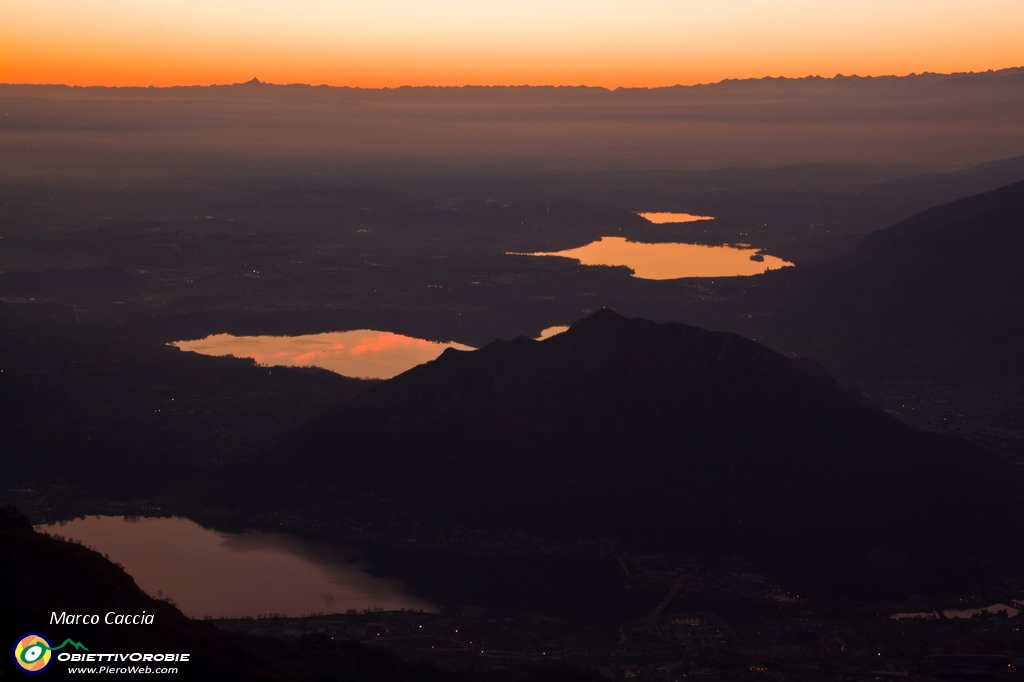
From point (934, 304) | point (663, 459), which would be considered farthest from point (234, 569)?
point (934, 304)


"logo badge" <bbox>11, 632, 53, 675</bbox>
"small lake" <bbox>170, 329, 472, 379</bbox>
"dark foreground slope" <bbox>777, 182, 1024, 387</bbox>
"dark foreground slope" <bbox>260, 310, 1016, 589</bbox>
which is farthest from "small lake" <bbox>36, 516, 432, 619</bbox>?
"dark foreground slope" <bbox>777, 182, 1024, 387</bbox>

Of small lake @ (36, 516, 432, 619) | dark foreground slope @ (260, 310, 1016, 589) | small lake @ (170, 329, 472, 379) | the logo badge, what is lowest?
small lake @ (170, 329, 472, 379)

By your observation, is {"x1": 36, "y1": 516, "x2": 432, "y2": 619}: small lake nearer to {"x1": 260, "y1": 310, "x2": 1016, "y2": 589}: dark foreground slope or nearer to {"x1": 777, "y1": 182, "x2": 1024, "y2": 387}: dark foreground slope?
{"x1": 260, "y1": 310, "x2": 1016, "y2": 589}: dark foreground slope

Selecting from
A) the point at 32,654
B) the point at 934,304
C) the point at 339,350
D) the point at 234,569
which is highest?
the point at 32,654

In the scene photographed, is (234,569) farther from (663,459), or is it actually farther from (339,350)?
(339,350)

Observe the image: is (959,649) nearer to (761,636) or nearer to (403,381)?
(761,636)

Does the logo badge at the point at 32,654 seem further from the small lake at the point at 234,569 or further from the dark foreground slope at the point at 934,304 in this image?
the dark foreground slope at the point at 934,304

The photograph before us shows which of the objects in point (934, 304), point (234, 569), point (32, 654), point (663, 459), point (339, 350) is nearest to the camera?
point (32, 654)
